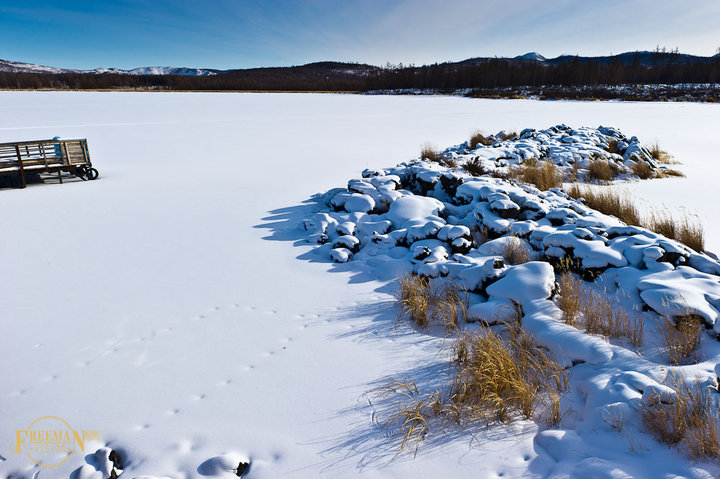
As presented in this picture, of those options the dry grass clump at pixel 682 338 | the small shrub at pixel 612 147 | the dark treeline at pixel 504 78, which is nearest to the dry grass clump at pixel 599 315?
the dry grass clump at pixel 682 338

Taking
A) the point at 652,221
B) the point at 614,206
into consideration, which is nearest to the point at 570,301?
the point at 652,221

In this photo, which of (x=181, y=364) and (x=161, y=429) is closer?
(x=161, y=429)

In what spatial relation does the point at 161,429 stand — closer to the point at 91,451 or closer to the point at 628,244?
the point at 91,451

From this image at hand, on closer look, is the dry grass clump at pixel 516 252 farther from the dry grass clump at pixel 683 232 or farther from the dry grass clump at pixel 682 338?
the dry grass clump at pixel 683 232

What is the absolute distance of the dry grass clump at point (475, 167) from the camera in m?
9.75

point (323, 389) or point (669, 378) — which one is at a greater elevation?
point (669, 378)

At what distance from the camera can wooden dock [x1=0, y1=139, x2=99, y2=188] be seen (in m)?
9.05

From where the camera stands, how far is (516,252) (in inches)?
195

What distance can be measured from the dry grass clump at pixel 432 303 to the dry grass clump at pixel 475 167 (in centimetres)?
599

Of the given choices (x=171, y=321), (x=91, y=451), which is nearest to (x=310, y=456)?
(x=91, y=451)

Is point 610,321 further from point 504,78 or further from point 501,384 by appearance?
point 504,78

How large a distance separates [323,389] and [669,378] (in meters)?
2.43

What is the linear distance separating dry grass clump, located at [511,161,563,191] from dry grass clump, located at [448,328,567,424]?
6601 millimetres

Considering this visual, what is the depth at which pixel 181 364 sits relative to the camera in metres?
3.25
